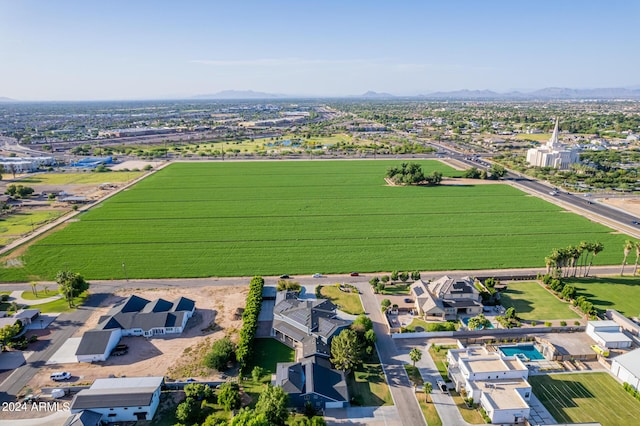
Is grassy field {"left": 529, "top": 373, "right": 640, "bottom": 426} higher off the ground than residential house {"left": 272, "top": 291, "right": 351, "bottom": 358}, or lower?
lower

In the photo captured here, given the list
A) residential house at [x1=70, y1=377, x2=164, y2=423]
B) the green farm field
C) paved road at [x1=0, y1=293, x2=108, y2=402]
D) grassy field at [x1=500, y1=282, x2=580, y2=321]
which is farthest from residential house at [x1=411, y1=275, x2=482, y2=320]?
paved road at [x1=0, y1=293, x2=108, y2=402]

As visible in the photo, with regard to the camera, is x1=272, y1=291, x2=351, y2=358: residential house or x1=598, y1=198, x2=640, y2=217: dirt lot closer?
x1=272, y1=291, x2=351, y2=358: residential house

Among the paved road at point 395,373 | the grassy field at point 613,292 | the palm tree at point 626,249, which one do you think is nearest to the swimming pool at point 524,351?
the paved road at point 395,373

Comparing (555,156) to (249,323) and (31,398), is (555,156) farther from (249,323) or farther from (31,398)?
(31,398)

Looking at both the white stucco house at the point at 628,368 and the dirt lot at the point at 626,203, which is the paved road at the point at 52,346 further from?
the dirt lot at the point at 626,203

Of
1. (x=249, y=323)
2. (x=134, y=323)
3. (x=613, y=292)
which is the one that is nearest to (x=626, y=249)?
(x=613, y=292)

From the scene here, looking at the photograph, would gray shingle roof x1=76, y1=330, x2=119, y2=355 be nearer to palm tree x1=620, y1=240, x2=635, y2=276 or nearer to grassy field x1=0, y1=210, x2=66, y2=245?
grassy field x1=0, y1=210, x2=66, y2=245
